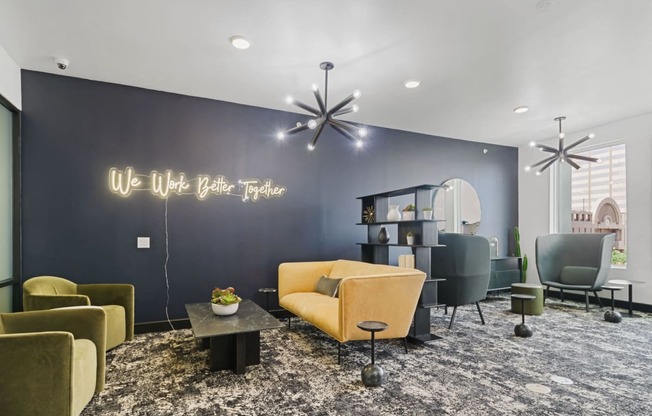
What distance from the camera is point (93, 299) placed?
12.5ft

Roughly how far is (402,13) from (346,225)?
3.38 meters

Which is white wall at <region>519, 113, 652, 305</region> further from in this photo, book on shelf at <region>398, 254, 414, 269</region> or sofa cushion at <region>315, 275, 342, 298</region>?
sofa cushion at <region>315, 275, 342, 298</region>

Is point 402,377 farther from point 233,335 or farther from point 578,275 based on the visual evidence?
point 578,275

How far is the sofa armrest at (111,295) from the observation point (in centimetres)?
382

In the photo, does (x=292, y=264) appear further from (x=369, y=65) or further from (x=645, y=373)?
(x=645, y=373)

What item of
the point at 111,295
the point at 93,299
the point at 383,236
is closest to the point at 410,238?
the point at 383,236

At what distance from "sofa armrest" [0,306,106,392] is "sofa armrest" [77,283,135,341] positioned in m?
1.30

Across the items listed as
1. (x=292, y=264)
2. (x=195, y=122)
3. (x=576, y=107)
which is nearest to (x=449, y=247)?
(x=292, y=264)

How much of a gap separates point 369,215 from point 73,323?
11.7 ft

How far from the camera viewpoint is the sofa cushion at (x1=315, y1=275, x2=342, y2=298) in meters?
4.38

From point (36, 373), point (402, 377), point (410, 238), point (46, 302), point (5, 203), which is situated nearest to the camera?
point (36, 373)

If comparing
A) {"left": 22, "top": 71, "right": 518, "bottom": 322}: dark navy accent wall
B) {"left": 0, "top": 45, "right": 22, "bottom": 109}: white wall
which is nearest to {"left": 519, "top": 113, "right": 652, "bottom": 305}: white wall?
{"left": 22, "top": 71, "right": 518, "bottom": 322}: dark navy accent wall

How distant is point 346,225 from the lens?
18.8ft

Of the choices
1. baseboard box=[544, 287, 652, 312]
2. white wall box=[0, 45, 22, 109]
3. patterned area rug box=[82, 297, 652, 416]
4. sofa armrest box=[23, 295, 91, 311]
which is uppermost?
white wall box=[0, 45, 22, 109]
